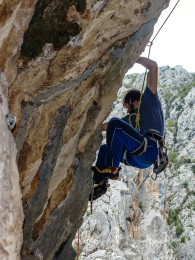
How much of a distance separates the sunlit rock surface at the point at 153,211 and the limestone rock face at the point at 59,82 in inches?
517

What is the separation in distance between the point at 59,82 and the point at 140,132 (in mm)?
2284

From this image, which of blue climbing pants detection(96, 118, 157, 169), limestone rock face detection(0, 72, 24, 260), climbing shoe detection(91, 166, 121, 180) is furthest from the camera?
climbing shoe detection(91, 166, 121, 180)

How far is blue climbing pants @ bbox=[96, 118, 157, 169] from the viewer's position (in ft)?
15.7

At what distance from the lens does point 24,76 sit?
3.11 metres

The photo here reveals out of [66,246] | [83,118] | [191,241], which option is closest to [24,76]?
[83,118]

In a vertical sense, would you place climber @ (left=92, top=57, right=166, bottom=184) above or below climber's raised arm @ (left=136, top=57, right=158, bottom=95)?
below

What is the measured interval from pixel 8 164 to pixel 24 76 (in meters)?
1.21

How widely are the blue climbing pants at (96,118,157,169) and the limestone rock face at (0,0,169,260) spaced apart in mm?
413

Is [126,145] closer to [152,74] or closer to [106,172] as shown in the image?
[106,172]

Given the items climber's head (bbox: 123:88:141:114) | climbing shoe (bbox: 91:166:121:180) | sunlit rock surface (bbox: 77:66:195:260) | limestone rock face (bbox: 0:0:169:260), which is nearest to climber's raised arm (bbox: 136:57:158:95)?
limestone rock face (bbox: 0:0:169:260)

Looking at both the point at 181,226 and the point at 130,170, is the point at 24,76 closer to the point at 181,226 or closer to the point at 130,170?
the point at 130,170

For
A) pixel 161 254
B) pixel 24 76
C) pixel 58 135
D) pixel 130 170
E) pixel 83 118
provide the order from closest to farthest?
pixel 24 76, pixel 58 135, pixel 83 118, pixel 161 254, pixel 130 170

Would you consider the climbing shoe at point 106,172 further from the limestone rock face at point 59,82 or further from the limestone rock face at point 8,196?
the limestone rock face at point 8,196

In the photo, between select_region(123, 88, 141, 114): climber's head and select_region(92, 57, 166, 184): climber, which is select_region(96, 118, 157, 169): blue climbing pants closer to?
select_region(92, 57, 166, 184): climber
